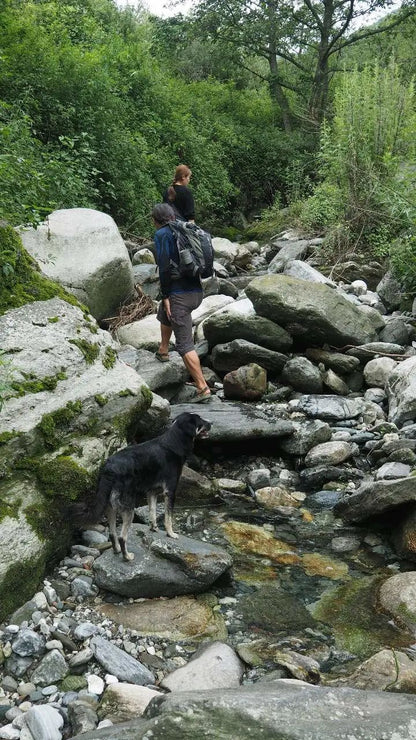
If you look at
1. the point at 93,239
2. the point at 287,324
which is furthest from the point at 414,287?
the point at 93,239

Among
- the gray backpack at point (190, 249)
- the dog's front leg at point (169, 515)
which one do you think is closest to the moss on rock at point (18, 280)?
the dog's front leg at point (169, 515)

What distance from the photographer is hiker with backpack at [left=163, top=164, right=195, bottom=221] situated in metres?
8.10

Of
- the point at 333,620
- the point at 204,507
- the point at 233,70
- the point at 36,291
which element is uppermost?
the point at 233,70

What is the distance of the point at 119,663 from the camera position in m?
3.68

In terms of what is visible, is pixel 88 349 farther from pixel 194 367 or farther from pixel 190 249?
pixel 194 367

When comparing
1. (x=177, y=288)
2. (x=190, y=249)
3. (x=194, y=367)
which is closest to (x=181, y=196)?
(x=190, y=249)

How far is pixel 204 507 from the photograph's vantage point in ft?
21.1

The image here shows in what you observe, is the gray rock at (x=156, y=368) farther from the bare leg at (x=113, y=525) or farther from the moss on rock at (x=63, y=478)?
the bare leg at (x=113, y=525)

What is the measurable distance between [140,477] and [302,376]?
4.58 m

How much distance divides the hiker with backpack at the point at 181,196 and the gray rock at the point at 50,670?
5671mm

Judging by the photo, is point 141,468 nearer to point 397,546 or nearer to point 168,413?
point 168,413

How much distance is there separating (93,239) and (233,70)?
22.0 metres

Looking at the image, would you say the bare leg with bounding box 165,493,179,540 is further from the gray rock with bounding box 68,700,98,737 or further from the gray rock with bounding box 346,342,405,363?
the gray rock with bounding box 346,342,405,363

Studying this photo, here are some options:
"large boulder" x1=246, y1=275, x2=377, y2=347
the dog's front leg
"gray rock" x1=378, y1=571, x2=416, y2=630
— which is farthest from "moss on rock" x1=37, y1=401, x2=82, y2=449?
"large boulder" x1=246, y1=275, x2=377, y2=347
